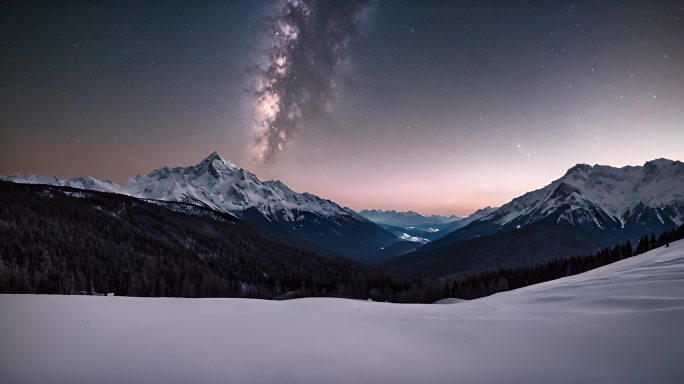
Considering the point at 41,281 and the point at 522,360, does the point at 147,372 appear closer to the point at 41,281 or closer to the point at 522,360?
the point at 522,360

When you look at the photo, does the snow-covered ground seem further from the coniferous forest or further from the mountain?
the mountain

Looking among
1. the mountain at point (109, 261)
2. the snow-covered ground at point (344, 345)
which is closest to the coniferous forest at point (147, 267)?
the mountain at point (109, 261)

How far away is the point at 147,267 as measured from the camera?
138 meters

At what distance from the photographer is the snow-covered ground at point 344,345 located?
191 inches

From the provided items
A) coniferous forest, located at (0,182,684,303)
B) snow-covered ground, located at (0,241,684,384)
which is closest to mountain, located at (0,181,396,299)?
coniferous forest, located at (0,182,684,303)

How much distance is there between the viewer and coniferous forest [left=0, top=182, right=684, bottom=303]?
356 feet

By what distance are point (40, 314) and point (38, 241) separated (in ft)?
546

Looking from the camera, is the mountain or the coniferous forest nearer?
the coniferous forest

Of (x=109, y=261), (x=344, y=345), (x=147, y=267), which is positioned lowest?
(x=344, y=345)

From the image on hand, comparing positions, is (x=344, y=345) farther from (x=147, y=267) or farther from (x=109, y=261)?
(x=109, y=261)

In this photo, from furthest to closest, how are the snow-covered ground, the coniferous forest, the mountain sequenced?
the mountain → the coniferous forest → the snow-covered ground

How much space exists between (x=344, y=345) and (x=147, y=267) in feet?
512

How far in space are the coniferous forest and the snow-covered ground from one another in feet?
314

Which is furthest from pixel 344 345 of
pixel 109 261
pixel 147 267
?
pixel 109 261
